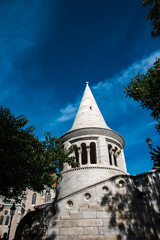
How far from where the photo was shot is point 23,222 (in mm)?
9242

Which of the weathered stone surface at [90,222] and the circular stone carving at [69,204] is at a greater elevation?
the circular stone carving at [69,204]

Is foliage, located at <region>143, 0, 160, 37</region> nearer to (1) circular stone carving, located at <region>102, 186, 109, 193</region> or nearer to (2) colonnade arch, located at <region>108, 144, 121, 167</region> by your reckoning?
(1) circular stone carving, located at <region>102, 186, 109, 193</region>

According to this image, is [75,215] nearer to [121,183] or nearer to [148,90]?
[121,183]

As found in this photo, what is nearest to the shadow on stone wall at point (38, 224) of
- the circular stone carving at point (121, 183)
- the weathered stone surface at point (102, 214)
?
the weathered stone surface at point (102, 214)

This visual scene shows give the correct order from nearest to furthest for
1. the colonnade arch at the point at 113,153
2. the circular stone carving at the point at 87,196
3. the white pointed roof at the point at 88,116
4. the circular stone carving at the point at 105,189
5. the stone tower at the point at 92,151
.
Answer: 1. the circular stone carving at the point at 87,196
2. the circular stone carving at the point at 105,189
3. the stone tower at the point at 92,151
4. the colonnade arch at the point at 113,153
5. the white pointed roof at the point at 88,116

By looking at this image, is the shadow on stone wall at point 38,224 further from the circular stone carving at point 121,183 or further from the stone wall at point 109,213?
the circular stone carving at point 121,183

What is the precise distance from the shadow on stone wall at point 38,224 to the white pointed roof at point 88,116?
7741 mm

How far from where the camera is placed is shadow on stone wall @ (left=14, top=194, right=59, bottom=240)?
8148mm

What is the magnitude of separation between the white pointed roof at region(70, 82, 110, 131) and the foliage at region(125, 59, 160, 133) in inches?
198


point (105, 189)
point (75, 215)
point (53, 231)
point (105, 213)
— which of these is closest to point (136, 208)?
point (105, 213)

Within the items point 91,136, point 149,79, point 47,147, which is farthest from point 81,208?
point 149,79

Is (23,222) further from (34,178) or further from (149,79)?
(149,79)

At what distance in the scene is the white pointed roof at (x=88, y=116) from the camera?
1562cm

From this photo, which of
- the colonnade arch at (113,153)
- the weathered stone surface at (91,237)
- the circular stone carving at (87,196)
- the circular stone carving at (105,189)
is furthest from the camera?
the colonnade arch at (113,153)
